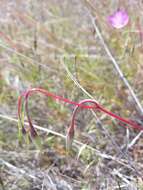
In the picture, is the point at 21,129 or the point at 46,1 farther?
the point at 46,1

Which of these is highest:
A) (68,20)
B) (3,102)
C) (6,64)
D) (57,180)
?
(68,20)

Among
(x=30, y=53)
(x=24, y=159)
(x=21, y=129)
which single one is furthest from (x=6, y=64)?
(x=21, y=129)

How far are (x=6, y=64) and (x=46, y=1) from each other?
Result: 521mm

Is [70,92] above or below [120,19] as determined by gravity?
below

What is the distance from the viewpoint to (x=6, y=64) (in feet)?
6.06

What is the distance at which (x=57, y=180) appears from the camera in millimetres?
1274

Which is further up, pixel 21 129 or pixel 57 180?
pixel 21 129

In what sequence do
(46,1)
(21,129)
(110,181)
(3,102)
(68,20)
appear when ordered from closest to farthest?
(21,129) < (110,181) < (3,102) < (68,20) < (46,1)

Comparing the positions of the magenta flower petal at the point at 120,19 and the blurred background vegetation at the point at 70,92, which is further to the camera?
the magenta flower petal at the point at 120,19

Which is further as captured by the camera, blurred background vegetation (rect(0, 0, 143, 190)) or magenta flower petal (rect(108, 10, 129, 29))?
magenta flower petal (rect(108, 10, 129, 29))

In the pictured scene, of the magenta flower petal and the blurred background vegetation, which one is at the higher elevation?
the magenta flower petal

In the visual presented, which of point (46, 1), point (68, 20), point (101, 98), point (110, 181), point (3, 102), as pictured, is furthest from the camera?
point (46, 1)

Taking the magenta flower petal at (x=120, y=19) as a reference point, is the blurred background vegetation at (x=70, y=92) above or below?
below

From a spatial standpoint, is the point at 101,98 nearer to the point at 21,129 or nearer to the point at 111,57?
the point at 111,57
